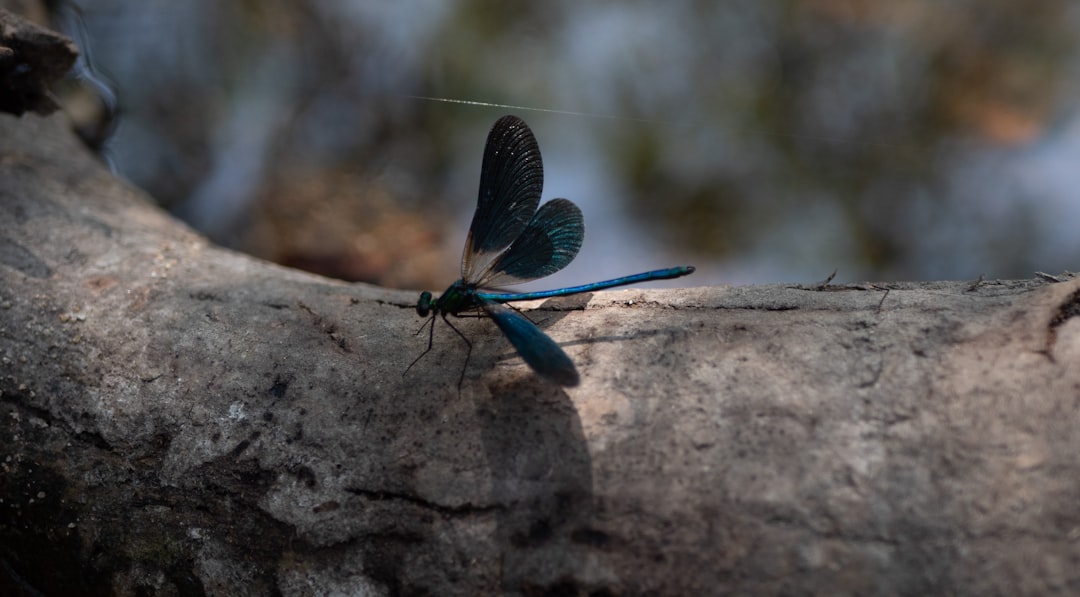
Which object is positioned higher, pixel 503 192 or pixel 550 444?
pixel 503 192

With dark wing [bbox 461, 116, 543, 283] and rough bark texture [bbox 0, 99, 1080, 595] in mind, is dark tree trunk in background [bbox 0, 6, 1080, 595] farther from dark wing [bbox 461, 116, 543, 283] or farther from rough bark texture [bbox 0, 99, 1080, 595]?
dark wing [bbox 461, 116, 543, 283]

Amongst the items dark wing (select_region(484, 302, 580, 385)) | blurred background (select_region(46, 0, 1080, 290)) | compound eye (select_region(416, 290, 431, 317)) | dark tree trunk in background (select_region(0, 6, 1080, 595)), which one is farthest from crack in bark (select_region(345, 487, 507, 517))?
blurred background (select_region(46, 0, 1080, 290))

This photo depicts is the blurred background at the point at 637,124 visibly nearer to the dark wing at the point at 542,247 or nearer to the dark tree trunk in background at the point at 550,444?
the dark wing at the point at 542,247

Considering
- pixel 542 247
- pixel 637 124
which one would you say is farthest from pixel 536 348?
pixel 637 124

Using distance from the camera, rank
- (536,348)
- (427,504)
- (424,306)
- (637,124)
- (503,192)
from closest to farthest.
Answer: (427,504) < (536,348) < (424,306) < (503,192) < (637,124)

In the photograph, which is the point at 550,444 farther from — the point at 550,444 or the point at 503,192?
the point at 503,192

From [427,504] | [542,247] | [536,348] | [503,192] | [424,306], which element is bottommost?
[427,504]

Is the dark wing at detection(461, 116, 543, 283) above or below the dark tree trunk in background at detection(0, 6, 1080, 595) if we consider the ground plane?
above

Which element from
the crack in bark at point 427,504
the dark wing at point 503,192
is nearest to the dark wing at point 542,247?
the dark wing at point 503,192
